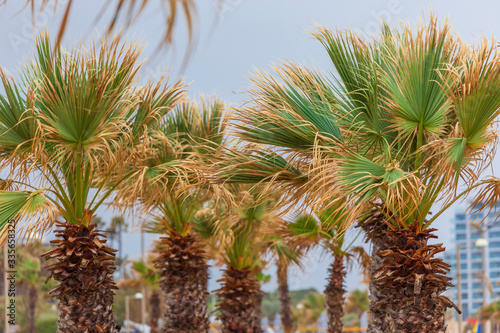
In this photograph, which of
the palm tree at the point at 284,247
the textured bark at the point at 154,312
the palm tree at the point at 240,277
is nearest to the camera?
the palm tree at the point at 240,277

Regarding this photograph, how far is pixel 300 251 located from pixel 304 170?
8536mm

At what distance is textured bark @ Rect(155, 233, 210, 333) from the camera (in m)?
11.8

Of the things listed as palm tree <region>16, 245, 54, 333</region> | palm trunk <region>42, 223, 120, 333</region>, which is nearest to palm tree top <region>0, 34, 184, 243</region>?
palm trunk <region>42, 223, 120, 333</region>

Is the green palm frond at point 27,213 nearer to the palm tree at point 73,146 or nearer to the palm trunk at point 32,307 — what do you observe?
the palm tree at point 73,146

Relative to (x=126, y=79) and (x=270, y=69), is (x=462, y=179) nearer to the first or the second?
(x=270, y=69)

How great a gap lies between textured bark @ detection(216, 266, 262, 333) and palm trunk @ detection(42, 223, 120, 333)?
226 inches

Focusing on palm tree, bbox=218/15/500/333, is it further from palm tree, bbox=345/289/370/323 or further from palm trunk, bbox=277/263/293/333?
palm tree, bbox=345/289/370/323

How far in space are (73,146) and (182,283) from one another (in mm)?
5424

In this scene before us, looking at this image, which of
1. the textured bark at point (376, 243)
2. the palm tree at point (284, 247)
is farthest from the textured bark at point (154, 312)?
→ the textured bark at point (376, 243)

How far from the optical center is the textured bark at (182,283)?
11.8 meters

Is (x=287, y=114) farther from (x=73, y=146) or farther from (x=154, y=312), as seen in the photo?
(x=154, y=312)

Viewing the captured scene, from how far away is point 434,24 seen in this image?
684cm

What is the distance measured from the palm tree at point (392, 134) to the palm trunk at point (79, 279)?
2.22 metres

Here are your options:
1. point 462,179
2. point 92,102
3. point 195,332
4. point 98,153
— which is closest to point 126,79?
point 92,102
